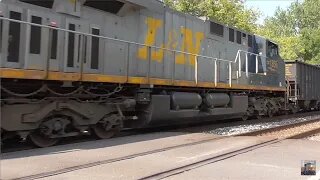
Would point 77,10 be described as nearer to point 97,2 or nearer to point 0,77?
point 97,2

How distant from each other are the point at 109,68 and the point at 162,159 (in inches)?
126

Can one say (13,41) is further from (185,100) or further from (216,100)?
(216,100)

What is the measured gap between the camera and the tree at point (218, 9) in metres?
30.4

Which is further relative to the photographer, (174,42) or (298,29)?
(298,29)

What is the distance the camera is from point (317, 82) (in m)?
27.4

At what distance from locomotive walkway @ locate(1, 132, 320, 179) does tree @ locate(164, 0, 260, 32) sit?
20.2 meters

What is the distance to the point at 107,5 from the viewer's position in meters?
10.2

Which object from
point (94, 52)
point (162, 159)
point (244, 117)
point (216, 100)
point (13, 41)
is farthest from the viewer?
point (244, 117)

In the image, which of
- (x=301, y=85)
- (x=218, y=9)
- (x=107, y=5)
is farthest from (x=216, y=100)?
(x=218, y=9)

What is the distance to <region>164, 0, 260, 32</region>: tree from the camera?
99.7 ft

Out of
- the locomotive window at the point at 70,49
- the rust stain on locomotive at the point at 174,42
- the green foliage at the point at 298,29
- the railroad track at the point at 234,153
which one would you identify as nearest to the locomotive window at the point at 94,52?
the locomotive window at the point at 70,49

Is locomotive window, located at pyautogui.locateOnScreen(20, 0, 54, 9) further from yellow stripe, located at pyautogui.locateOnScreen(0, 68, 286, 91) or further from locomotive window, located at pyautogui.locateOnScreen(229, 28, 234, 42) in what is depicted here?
locomotive window, located at pyautogui.locateOnScreen(229, 28, 234, 42)

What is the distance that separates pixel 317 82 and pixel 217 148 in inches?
795

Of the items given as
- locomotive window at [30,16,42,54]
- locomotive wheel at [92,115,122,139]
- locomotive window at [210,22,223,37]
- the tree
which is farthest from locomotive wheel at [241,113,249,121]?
the tree
